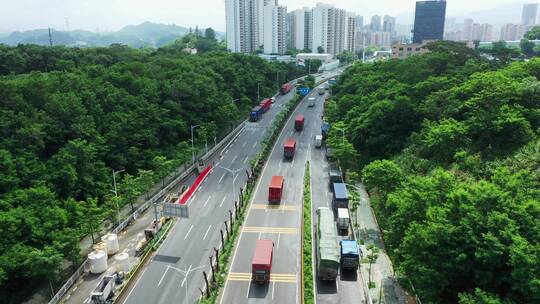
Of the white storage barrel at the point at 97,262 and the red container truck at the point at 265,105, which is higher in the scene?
the red container truck at the point at 265,105

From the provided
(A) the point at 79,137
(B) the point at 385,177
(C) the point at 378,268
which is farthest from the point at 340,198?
(A) the point at 79,137

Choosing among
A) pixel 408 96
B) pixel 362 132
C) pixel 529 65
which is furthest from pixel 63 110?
pixel 529 65

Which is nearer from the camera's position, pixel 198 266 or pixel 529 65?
pixel 198 266

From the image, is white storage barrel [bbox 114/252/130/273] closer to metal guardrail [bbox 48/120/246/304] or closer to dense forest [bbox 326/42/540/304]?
metal guardrail [bbox 48/120/246/304]

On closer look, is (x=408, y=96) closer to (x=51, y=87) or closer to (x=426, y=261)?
(x=426, y=261)

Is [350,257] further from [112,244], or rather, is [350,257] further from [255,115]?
[255,115]

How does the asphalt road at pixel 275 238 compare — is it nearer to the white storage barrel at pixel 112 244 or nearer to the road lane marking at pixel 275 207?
the road lane marking at pixel 275 207

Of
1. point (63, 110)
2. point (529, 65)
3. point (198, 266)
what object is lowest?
Answer: point (198, 266)

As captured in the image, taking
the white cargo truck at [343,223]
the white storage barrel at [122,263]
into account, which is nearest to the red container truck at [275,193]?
the white cargo truck at [343,223]
